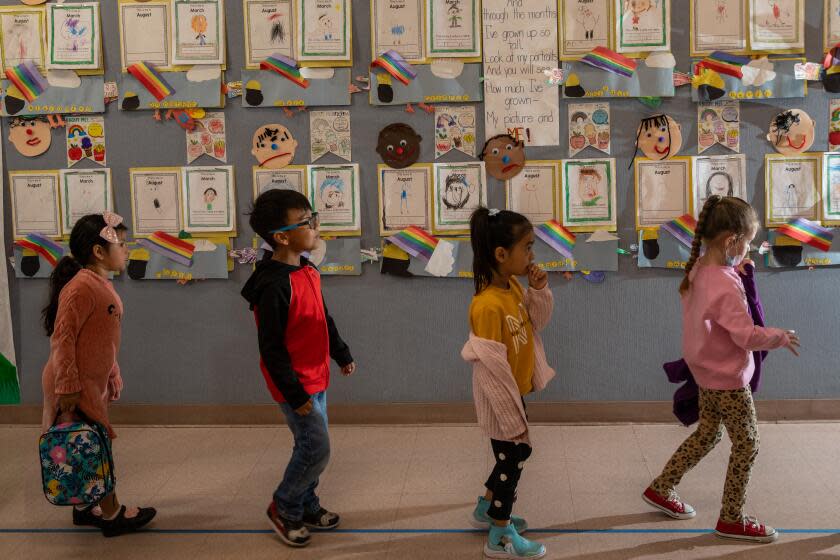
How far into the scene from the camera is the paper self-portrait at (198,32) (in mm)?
3191

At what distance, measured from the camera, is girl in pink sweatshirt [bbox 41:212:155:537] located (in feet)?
7.63

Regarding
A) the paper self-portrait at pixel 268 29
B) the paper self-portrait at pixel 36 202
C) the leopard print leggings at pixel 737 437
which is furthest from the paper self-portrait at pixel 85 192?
the leopard print leggings at pixel 737 437

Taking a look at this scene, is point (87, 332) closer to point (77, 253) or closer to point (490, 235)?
point (77, 253)

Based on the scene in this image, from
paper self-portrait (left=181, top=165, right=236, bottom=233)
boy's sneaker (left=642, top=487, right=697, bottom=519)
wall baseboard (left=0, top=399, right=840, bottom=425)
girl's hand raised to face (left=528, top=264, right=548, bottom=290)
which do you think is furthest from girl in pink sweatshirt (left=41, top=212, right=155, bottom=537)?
boy's sneaker (left=642, top=487, right=697, bottom=519)

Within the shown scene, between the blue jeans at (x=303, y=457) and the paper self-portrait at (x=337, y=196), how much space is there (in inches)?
40.4

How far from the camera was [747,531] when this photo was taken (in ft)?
7.54

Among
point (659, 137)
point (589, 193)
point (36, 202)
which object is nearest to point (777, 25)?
point (659, 137)

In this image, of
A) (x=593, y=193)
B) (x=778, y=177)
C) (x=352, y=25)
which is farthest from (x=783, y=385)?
(x=352, y=25)

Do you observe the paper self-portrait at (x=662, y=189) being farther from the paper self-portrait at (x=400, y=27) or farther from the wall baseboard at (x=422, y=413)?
the paper self-portrait at (x=400, y=27)

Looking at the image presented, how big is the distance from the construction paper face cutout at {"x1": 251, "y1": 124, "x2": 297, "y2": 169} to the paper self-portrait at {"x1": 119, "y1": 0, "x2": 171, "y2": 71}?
0.47 meters

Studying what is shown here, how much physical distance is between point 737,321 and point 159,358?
2.32 meters

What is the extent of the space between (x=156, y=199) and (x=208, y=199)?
0.22 meters

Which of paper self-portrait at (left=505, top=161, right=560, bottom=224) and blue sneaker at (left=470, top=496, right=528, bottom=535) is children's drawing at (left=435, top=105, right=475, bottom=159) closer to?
paper self-portrait at (left=505, top=161, right=560, bottom=224)

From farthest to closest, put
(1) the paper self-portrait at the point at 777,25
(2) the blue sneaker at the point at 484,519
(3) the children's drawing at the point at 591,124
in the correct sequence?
1. (3) the children's drawing at the point at 591,124
2. (1) the paper self-portrait at the point at 777,25
3. (2) the blue sneaker at the point at 484,519
